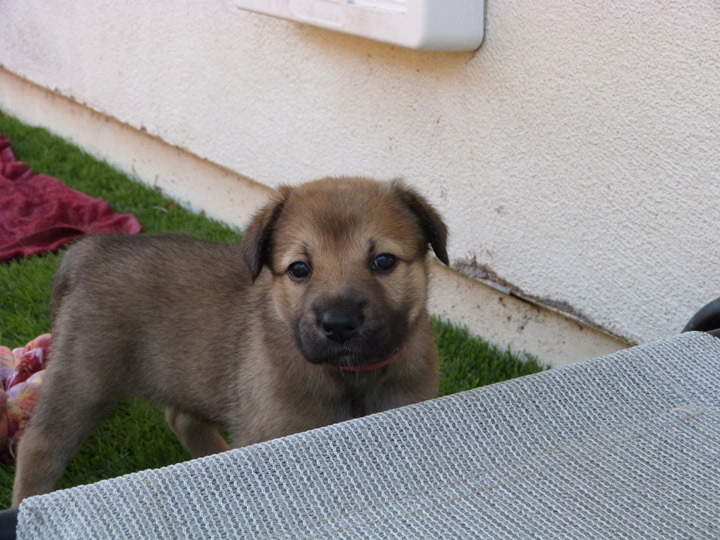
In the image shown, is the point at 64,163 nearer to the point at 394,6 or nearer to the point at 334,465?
the point at 394,6

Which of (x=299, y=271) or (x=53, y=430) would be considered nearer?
(x=299, y=271)

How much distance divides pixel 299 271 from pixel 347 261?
0.20 metres

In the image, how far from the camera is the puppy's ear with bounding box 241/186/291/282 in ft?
9.73

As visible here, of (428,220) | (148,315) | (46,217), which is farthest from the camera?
(46,217)

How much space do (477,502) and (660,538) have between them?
1.14 ft

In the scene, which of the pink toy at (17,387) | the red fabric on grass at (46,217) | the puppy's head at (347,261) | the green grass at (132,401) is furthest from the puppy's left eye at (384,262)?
the red fabric on grass at (46,217)

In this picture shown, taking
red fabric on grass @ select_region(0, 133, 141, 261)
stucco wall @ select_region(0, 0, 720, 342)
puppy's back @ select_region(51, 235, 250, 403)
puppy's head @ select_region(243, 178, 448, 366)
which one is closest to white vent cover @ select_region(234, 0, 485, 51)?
stucco wall @ select_region(0, 0, 720, 342)

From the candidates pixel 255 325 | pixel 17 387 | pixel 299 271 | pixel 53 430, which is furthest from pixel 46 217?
pixel 299 271

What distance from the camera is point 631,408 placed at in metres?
2.08

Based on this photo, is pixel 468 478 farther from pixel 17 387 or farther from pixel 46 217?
pixel 46 217

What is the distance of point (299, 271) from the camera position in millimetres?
2893

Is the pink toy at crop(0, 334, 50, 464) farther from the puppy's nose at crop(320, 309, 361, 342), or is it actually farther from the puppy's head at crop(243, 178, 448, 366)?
the puppy's nose at crop(320, 309, 361, 342)

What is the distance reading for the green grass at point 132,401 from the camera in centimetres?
359

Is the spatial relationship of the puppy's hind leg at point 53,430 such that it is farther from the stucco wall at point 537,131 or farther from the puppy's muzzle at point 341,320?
the stucco wall at point 537,131
